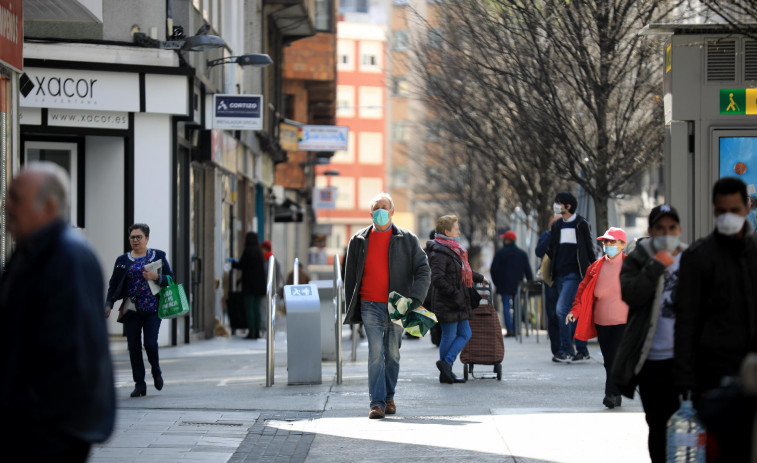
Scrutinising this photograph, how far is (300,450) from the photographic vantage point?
9.09 metres

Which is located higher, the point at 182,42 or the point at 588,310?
the point at 182,42

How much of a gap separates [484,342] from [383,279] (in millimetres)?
3440

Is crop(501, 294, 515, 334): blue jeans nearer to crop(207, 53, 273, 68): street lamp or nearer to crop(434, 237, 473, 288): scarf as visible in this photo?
crop(207, 53, 273, 68): street lamp

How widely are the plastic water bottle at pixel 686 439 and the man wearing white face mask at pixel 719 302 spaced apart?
8 cm

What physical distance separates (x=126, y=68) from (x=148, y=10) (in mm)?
988

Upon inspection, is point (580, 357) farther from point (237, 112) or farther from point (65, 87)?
point (237, 112)

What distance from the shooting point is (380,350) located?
1077cm

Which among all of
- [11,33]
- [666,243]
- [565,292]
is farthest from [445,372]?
[666,243]

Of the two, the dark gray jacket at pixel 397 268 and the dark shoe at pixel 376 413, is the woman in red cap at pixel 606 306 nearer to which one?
the dark gray jacket at pixel 397 268

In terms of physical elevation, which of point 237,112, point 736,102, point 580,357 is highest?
point 237,112

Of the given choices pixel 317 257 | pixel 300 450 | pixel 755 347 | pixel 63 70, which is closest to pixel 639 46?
pixel 63 70

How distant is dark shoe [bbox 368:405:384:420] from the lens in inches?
419

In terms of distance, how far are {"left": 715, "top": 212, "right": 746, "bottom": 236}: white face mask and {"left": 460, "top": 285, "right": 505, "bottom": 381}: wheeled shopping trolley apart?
789 centimetres

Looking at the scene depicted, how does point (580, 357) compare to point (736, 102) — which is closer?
point (736, 102)
